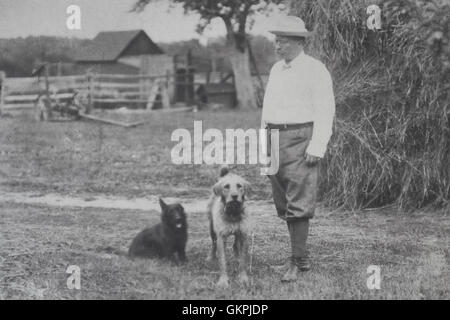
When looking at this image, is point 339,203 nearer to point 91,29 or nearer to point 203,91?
point 91,29

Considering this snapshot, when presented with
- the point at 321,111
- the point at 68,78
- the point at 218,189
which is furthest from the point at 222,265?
the point at 68,78

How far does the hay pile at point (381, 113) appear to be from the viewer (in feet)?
25.0

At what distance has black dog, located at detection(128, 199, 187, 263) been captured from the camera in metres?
5.39

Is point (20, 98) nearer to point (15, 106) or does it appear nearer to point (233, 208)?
point (15, 106)

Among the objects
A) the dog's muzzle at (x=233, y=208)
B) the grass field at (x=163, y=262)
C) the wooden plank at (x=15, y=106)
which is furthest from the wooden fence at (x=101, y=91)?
the dog's muzzle at (x=233, y=208)

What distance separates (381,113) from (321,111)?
10.3 feet

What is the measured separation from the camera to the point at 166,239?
5.41 metres

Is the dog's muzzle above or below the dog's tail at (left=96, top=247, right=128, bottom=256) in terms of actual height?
above

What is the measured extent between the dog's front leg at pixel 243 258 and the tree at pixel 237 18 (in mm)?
3680

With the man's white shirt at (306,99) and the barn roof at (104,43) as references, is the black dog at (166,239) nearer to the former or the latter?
the man's white shirt at (306,99)

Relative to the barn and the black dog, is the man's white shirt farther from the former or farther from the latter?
the barn

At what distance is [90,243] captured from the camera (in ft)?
19.3

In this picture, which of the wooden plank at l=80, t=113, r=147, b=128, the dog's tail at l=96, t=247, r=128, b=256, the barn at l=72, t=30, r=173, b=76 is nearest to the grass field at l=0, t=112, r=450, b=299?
the dog's tail at l=96, t=247, r=128, b=256

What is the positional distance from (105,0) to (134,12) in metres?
0.81
